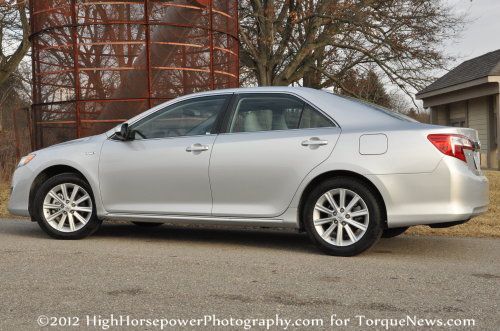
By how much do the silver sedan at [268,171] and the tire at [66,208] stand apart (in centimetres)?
1

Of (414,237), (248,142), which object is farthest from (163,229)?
(414,237)

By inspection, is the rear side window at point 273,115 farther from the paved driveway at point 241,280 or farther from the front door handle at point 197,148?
the paved driveway at point 241,280

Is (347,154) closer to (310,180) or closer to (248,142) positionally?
(310,180)

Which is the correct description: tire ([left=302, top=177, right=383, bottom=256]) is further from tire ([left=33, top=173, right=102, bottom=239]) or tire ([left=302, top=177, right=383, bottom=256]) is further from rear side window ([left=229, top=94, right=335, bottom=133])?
tire ([left=33, top=173, right=102, bottom=239])

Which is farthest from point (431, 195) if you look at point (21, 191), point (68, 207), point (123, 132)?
point (21, 191)

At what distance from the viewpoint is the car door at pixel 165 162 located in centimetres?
655

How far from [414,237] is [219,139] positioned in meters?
2.71

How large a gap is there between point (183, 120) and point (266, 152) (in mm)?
1166

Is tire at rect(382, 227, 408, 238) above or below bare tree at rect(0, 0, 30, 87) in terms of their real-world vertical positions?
below

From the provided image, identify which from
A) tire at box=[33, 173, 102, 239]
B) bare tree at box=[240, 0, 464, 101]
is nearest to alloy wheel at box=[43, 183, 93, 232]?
tire at box=[33, 173, 102, 239]

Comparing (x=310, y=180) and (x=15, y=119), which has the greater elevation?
(x=15, y=119)

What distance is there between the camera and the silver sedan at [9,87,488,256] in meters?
5.77

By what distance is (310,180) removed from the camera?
607 centimetres

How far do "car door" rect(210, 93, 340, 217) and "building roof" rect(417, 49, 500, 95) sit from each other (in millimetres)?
13929
